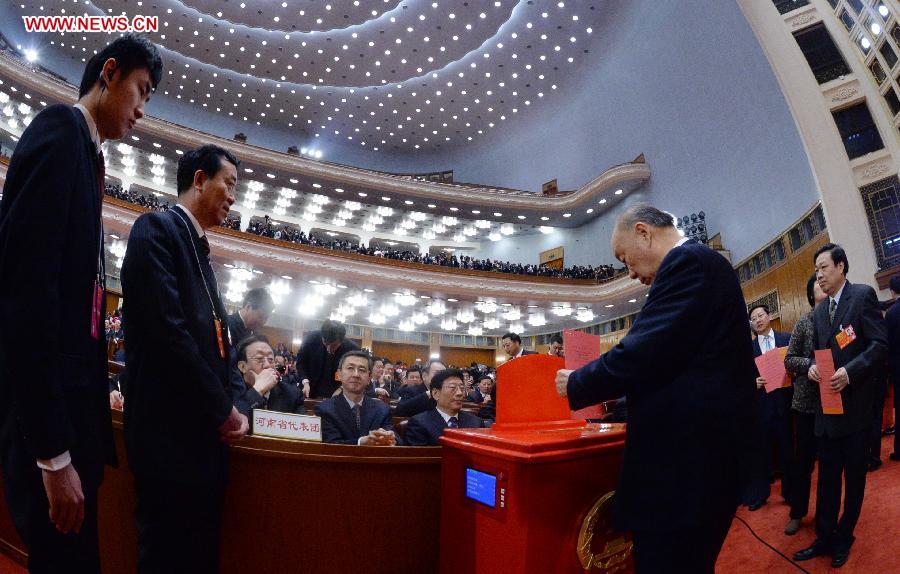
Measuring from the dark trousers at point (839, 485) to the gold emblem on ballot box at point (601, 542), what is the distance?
1.51 metres

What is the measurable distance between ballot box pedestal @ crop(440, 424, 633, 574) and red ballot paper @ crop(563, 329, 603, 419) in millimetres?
207

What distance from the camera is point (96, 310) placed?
39.2 inches

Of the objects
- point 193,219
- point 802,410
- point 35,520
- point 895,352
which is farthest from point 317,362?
point 895,352

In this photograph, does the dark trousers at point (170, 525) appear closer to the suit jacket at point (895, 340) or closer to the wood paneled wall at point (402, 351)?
the suit jacket at point (895, 340)

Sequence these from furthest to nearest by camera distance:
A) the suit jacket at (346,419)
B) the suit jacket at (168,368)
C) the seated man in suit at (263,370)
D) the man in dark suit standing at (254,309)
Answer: the man in dark suit standing at (254,309) → the seated man in suit at (263,370) → the suit jacket at (346,419) → the suit jacket at (168,368)

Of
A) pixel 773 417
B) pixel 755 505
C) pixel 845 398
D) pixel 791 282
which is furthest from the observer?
pixel 791 282

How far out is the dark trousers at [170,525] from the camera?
1.12 meters

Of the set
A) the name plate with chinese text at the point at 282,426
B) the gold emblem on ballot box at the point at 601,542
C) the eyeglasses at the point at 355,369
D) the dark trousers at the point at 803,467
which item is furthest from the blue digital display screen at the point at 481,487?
the dark trousers at the point at 803,467

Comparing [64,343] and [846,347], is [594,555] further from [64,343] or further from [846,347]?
[846,347]

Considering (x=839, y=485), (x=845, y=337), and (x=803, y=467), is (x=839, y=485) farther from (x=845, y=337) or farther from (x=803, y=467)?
(x=845, y=337)

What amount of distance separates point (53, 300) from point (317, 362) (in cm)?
318

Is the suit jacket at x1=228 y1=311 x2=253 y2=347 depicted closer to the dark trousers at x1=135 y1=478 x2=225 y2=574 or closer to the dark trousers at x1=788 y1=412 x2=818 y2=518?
the dark trousers at x1=135 y1=478 x2=225 y2=574

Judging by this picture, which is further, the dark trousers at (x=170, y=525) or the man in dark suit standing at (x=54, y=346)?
the dark trousers at (x=170, y=525)

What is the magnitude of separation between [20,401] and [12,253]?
0.82ft
